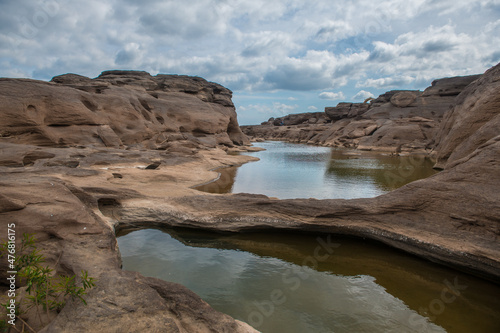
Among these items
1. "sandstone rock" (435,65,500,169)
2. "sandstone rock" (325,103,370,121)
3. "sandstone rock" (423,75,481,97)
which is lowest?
"sandstone rock" (435,65,500,169)

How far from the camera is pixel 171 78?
119ft

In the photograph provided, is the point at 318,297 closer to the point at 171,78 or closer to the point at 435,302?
the point at 435,302

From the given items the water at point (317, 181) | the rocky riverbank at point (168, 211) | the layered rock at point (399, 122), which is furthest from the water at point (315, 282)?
the layered rock at point (399, 122)

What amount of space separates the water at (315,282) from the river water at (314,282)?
0.05ft

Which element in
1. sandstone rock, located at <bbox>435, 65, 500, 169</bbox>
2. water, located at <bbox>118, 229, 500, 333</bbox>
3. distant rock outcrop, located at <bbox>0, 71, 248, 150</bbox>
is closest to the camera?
water, located at <bbox>118, 229, 500, 333</bbox>

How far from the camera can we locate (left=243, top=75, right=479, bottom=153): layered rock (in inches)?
1355

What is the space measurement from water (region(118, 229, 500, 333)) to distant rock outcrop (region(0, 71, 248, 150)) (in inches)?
583

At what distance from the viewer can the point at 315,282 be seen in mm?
5660

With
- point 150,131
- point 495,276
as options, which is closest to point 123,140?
point 150,131

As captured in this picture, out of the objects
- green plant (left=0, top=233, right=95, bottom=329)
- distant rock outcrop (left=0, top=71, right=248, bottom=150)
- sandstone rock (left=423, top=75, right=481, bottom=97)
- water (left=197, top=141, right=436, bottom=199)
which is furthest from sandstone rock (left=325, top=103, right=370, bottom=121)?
green plant (left=0, top=233, right=95, bottom=329)

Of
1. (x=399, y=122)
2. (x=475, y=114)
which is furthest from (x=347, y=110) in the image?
(x=475, y=114)

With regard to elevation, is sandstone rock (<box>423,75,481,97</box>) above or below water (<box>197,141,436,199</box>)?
above

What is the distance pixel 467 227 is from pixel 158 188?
886cm

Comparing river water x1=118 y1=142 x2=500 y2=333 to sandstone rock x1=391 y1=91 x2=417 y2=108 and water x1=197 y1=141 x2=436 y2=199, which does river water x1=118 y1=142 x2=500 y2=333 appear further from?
sandstone rock x1=391 y1=91 x2=417 y2=108
